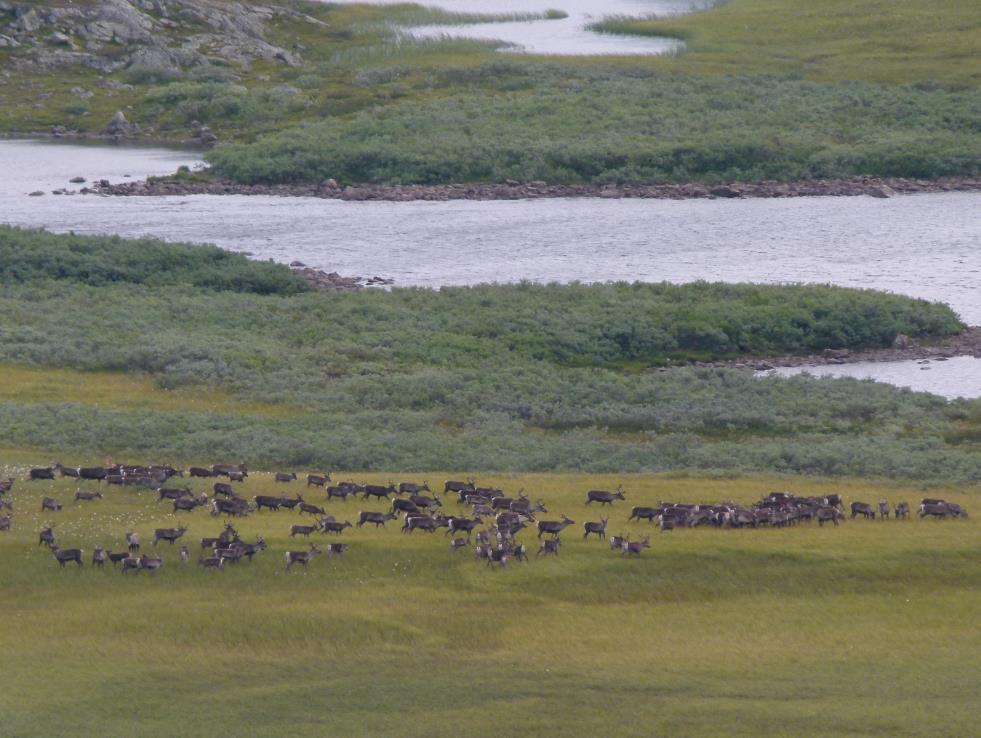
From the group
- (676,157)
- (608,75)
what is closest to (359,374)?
(676,157)

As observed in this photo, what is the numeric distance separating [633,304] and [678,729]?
140 feet

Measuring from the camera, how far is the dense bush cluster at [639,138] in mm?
104000

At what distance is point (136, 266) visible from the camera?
74.8 metres

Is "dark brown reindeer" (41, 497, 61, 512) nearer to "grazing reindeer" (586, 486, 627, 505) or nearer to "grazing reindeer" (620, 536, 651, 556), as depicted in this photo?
"grazing reindeer" (586, 486, 627, 505)

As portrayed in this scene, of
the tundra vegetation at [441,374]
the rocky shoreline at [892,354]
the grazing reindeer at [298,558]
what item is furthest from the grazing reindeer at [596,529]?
the rocky shoreline at [892,354]

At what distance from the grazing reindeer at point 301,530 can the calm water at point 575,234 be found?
136 ft

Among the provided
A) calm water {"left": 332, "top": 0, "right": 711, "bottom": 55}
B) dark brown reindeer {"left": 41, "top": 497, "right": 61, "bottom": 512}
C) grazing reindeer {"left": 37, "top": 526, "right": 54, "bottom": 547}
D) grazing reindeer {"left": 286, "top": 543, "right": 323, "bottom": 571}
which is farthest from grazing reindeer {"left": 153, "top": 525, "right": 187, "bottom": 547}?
calm water {"left": 332, "top": 0, "right": 711, "bottom": 55}

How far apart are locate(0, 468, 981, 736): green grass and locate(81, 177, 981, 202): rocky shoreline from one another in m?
66.1

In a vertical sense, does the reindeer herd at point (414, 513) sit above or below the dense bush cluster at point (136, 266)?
below

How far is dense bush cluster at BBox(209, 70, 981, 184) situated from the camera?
104000 millimetres

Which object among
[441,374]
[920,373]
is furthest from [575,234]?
[441,374]

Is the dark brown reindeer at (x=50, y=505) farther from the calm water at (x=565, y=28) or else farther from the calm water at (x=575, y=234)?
the calm water at (x=565, y=28)

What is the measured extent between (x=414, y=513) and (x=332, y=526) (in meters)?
2.24

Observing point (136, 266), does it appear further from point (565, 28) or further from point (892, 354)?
point (565, 28)
